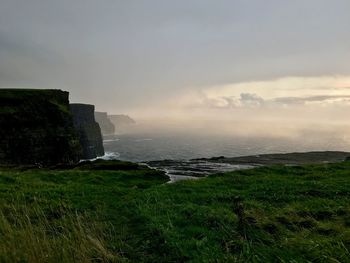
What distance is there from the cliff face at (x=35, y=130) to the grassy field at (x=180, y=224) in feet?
179

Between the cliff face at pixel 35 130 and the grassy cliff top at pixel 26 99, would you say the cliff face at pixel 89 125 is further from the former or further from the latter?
the cliff face at pixel 35 130

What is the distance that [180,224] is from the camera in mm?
14469

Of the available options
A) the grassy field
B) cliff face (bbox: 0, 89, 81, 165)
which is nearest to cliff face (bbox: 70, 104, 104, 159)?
cliff face (bbox: 0, 89, 81, 165)

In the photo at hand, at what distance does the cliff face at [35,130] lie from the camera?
7575 cm

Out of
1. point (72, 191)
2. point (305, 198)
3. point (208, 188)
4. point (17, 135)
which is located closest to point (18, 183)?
point (72, 191)

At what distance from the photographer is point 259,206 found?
17406 millimetres

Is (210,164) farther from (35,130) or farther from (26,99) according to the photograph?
(26,99)

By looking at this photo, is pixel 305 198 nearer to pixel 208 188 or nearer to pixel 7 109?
pixel 208 188

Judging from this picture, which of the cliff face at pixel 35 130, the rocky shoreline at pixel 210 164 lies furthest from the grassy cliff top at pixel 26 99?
the rocky shoreline at pixel 210 164

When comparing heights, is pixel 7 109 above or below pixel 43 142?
above

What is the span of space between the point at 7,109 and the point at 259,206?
74.7 meters

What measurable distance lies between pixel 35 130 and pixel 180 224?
74.8 meters

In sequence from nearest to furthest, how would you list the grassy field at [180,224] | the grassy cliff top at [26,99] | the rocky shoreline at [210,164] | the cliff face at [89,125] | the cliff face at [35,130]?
the grassy field at [180,224] → the rocky shoreline at [210,164] → the cliff face at [35,130] → the grassy cliff top at [26,99] → the cliff face at [89,125]

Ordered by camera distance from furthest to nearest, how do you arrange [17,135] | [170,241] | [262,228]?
1. [17,135]
2. [262,228]
3. [170,241]
